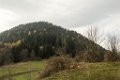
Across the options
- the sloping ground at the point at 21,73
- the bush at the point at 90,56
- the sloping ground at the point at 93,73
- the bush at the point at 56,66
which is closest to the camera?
the sloping ground at the point at 93,73

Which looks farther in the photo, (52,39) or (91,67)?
(52,39)

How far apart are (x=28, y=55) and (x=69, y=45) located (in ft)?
69.1

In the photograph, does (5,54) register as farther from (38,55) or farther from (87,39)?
(87,39)

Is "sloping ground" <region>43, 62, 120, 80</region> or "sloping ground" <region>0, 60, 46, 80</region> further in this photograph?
"sloping ground" <region>0, 60, 46, 80</region>

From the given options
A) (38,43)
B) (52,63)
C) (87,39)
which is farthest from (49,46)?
(52,63)

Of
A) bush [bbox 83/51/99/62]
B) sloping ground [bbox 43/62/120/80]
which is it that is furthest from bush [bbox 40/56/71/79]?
bush [bbox 83/51/99/62]

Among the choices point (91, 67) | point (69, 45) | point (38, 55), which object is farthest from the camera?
point (69, 45)

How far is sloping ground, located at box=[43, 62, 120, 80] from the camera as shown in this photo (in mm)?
24898

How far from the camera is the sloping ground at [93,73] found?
24898mm

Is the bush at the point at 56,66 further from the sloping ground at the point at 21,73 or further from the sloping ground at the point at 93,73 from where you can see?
the sloping ground at the point at 21,73

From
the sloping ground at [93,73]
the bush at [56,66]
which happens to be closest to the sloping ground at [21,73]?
the bush at [56,66]

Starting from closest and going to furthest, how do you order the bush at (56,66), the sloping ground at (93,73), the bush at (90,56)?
the sloping ground at (93,73) < the bush at (56,66) < the bush at (90,56)

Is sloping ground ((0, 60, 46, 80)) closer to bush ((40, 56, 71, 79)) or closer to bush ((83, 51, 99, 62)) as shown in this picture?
bush ((40, 56, 71, 79))

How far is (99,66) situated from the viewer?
30.5m
